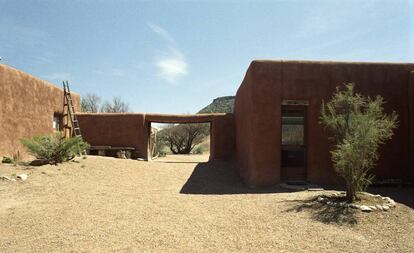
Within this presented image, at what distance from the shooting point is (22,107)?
1236 centimetres

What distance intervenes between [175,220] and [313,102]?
635cm

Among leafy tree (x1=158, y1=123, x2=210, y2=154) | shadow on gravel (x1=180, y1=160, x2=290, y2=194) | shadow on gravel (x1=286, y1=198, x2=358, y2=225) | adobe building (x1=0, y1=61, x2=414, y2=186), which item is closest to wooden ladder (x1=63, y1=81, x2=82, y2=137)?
adobe building (x1=0, y1=61, x2=414, y2=186)

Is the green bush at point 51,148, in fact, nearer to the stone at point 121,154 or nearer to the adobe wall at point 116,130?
the stone at point 121,154

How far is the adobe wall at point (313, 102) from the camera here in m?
10.1

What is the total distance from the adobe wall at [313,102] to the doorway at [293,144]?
0.26 meters

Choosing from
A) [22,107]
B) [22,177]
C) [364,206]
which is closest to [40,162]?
[22,177]

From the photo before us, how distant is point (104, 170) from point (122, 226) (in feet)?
18.1

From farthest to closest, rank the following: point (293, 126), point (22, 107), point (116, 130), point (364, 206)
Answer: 1. point (116, 130)
2. point (22, 107)
3. point (293, 126)
4. point (364, 206)

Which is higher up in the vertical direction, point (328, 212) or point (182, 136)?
point (182, 136)

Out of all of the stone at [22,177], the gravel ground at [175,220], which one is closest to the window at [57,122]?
the gravel ground at [175,220]

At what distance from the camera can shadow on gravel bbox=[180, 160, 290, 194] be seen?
938 centimetres

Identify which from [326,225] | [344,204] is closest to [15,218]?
[326,225]

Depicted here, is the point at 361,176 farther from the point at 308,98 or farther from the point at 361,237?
the point at 308,98

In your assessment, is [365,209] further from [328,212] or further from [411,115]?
[411,115]
